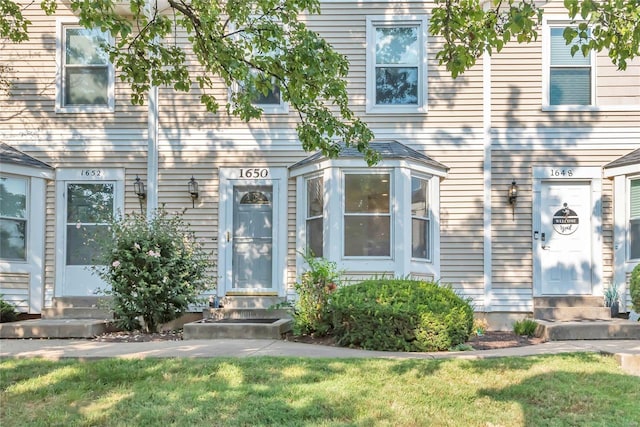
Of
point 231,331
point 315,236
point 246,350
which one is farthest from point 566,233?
point 246,350

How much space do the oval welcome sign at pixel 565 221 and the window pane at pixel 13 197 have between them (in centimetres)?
912

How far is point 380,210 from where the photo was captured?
32.6 feet

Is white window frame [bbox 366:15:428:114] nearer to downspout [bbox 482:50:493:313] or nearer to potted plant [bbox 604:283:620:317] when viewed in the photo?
downspout [bbox 482:50:493:313]

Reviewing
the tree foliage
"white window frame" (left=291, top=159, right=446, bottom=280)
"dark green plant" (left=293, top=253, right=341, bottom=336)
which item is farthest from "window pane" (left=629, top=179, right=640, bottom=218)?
"dark green plant" (left=293, top=253, right=341, bottom=336)

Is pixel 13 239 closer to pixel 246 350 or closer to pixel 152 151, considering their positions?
pixel 152 151

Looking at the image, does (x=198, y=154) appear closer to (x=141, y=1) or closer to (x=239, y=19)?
(x=239, y=19)

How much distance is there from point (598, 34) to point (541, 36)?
17.6 feet

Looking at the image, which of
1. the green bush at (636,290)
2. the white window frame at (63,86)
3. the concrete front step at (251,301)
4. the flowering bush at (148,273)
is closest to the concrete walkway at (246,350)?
the green bush at (636,290)

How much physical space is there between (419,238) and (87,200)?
5.82 meters

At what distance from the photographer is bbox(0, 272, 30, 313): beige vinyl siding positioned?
10008 millimetres

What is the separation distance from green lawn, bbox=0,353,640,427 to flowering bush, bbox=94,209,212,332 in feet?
8.26

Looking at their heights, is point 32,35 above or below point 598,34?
above

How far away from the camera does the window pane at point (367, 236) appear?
9852mm

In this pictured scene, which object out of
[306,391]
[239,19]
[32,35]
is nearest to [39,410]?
[306,391]
